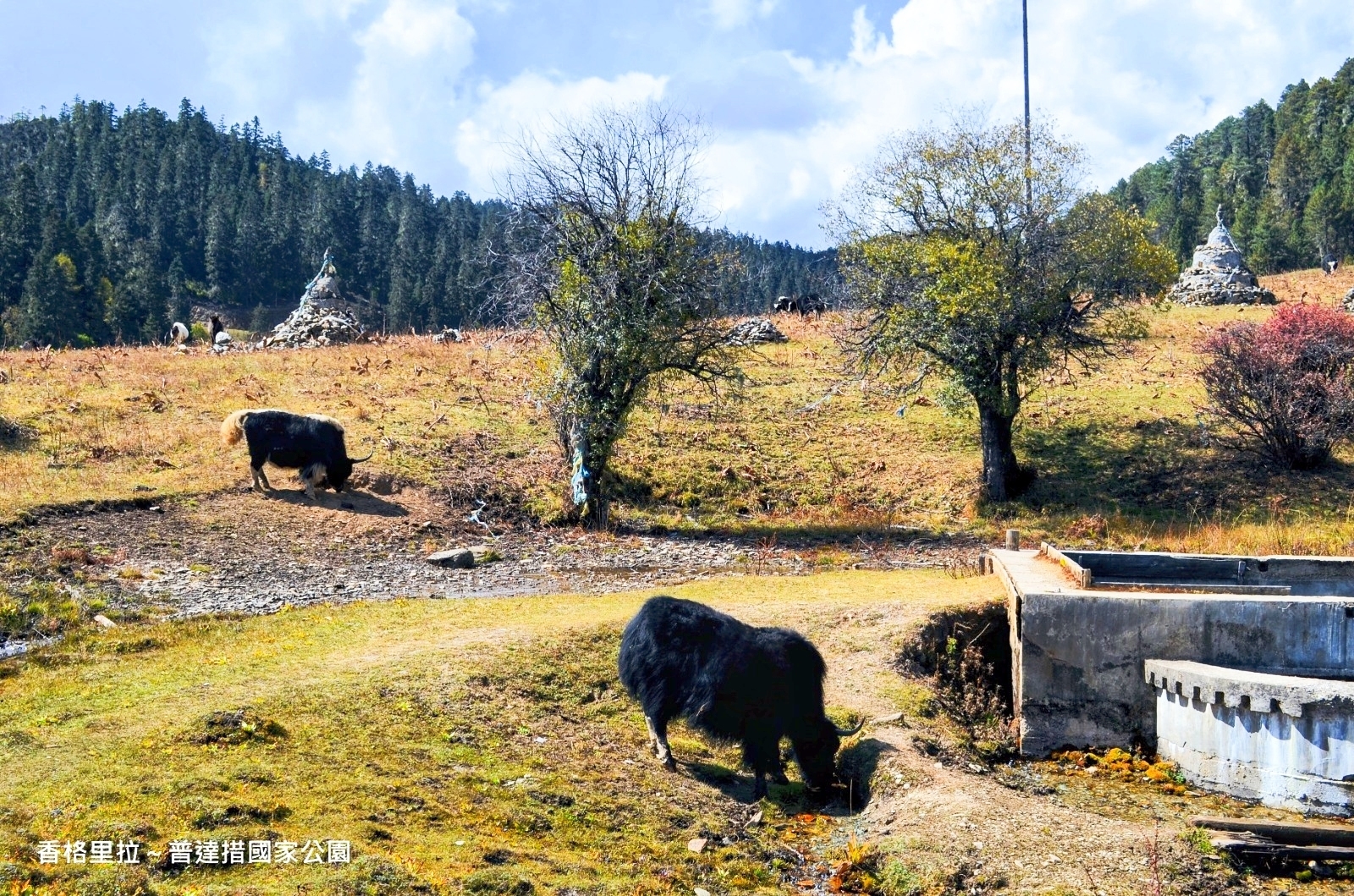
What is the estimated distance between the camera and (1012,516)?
21.5 metres

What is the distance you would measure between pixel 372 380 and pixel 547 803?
802 inches

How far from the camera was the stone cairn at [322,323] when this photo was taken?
110 feet

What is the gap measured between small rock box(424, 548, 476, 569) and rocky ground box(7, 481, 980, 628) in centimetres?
13

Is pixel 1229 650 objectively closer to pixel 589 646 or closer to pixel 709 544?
pixel 589 646

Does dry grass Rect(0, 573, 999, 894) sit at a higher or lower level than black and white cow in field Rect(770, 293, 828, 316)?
lower

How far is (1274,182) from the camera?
90.6 m

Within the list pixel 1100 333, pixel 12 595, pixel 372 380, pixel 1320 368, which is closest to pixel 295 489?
pixel 12 595

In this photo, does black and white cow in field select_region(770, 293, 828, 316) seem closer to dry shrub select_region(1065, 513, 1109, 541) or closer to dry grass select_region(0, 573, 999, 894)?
dry shrub select_region(1065, 513, 1109, 541)

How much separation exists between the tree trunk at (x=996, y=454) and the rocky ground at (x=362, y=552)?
3090 mm

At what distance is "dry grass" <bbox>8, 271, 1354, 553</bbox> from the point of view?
1964cm

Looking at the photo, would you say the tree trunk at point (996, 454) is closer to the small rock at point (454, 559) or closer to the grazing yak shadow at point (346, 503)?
the small rock at point (454, 559)

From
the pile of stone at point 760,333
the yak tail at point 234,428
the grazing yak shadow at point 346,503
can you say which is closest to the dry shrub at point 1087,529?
the grazing yak shadow at point 346,503

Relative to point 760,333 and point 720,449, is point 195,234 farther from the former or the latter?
point 720,449

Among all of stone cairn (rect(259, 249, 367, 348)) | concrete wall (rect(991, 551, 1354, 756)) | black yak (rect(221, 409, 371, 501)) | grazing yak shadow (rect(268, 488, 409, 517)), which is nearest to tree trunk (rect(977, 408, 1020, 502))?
concrete wall (rect(991, 551, 1354, 756))
